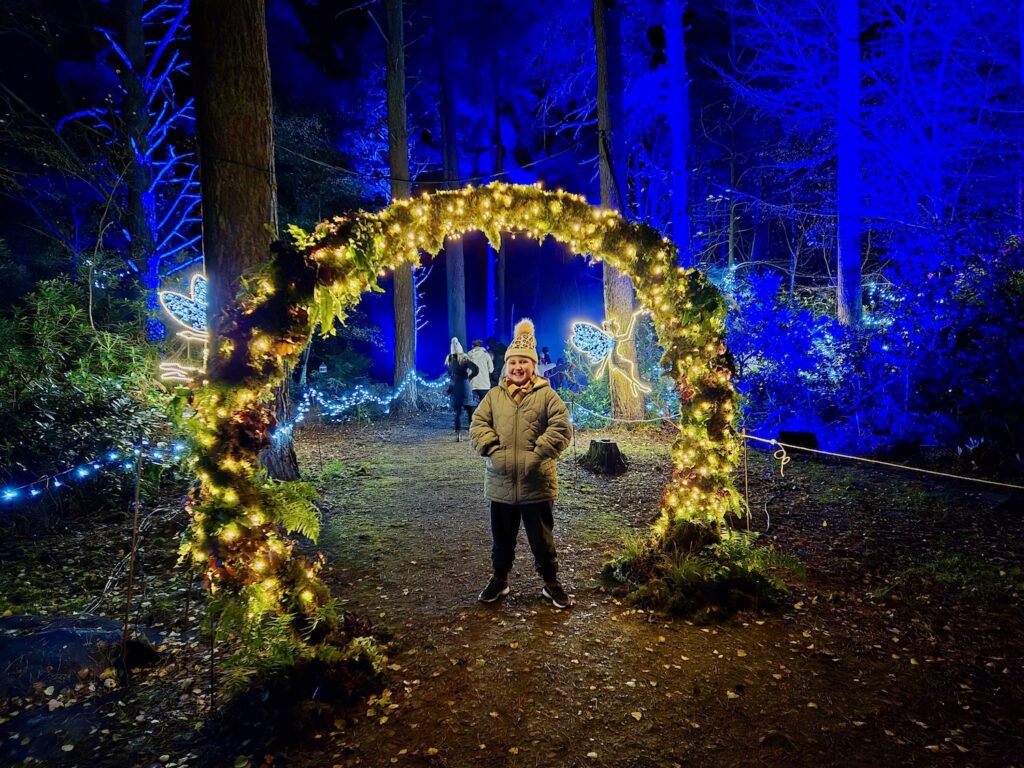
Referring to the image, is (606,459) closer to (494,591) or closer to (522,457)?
(494,591)

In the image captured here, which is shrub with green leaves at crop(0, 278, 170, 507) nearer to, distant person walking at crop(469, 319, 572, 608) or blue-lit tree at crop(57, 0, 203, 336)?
blue-lit tree at crop(57, 0, 203, 336)

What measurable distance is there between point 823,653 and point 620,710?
1.56m

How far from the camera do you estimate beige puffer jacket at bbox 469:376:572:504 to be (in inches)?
166

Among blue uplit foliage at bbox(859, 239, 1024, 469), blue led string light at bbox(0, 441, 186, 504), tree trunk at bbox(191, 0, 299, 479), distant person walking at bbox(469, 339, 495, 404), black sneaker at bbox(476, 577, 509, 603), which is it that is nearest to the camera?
black sneaker at bbox(476, 577, 509, 603)

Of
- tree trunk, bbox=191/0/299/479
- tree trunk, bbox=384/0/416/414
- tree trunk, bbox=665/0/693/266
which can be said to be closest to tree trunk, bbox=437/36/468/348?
tree trunk, bbox=384/0/416/414

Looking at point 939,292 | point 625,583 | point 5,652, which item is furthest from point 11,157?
point 939,292

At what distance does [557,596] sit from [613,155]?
10.5 metres

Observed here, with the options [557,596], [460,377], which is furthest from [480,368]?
[557,596]

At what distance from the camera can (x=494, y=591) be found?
4516mm

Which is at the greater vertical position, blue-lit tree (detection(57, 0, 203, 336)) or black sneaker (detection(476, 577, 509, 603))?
blue-lit tree (detection(57, 0, 203, 336))

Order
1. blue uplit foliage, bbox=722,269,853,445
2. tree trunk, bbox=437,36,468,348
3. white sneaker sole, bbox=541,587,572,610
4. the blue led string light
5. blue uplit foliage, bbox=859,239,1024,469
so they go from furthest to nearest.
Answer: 1. tree trunk, bbox=437,36,468,348
2. blue uplit foliage, bbox=722,269,853,445
3. blue uplit foliage, bbox=859,239,1024,469
4. the blue led string light
5. white sneaker sole, bbox=541,587,572,610

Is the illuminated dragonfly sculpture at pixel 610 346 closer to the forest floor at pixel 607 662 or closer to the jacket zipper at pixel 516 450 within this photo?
the forest floor at pixel 607 662

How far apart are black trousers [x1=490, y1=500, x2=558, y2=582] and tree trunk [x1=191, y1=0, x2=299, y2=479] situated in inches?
139

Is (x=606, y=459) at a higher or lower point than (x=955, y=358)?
lower
